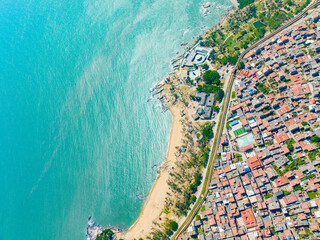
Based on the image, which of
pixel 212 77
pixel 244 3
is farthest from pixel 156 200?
pixel 244 3

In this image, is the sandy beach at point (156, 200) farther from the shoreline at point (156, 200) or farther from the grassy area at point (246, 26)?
the grassy area at point (246, 26)

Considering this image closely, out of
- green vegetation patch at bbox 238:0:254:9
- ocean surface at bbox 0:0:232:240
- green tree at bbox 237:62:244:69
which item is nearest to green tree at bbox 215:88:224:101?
green tree at bbox 237:62:244:69

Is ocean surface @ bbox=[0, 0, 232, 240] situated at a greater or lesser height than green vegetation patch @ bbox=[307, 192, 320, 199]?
greater

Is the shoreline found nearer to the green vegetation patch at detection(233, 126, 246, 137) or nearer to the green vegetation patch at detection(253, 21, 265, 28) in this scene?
the green vegetation patch at detection(233, 126, 246, 137)

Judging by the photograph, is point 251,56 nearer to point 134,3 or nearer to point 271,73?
point 271,73

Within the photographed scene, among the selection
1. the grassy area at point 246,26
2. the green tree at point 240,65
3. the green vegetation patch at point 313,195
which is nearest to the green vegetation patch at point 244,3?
the grassy area at point 246,26
